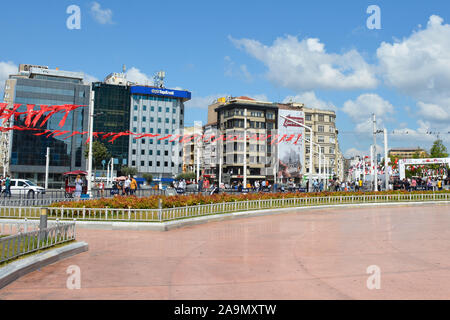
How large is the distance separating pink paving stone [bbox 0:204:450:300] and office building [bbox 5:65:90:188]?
77.7 meters

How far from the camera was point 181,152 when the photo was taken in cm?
10756

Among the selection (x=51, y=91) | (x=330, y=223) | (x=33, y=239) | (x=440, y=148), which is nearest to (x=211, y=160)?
(x=51, y=91)

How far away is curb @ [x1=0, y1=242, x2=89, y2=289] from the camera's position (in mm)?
6723

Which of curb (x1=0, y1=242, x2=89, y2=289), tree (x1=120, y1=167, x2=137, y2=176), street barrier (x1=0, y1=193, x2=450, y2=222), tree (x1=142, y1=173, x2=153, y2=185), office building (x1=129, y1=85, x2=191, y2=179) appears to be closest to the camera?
curb (x1=0, y1=242, x2=89, y2=289)

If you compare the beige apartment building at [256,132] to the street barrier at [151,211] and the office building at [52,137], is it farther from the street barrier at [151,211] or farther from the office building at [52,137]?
the street barrier at [151,211]

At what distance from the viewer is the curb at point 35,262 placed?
22.1ft

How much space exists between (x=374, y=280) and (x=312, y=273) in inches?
42.4

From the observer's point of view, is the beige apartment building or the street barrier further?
the beige apartment building

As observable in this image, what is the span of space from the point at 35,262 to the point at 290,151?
90812 millimetres
